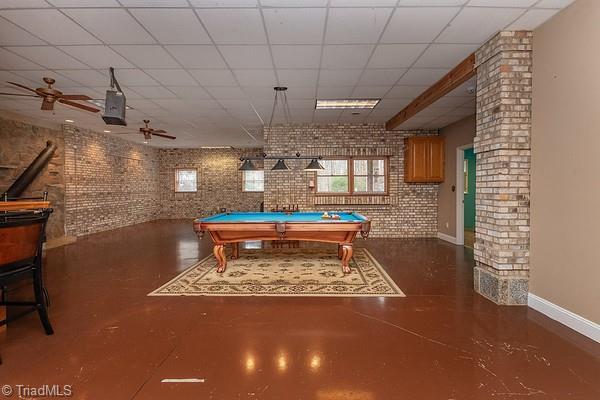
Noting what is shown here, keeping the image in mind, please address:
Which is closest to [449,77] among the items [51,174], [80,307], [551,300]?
[551,300]

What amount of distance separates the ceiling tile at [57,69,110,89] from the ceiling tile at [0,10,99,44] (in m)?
0.90

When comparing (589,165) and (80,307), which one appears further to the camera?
(80,307)

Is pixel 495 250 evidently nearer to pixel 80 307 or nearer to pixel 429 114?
pixel 429 114

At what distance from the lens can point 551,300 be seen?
3.02 meters

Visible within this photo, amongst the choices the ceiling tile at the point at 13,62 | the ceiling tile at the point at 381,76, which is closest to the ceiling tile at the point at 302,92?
the ceiling tile at the point at 381,76

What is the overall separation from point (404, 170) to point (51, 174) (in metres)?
8.74

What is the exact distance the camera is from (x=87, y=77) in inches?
182

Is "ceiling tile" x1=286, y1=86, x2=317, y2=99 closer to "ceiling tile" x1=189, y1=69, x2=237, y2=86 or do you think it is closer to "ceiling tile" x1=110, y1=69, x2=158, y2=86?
"ceiling tile" x1=189, y1=69, x2=237, y2=86

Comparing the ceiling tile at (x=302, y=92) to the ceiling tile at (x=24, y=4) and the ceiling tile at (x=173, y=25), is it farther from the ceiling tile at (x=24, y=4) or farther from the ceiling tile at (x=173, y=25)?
the ceiling tile at (x=24, y=4)

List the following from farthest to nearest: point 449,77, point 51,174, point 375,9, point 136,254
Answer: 1. point 51,174
2. point 136,254
3. point 449,77
4. point 375,9

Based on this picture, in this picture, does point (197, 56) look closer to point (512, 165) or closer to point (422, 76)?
point (422, 76)

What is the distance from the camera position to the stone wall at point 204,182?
42.4ft

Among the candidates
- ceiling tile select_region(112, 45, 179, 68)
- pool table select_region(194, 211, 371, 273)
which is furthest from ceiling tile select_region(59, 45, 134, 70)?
pool table select_region(194, 211, 371, 273)

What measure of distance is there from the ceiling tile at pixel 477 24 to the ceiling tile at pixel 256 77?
7.60 ft
